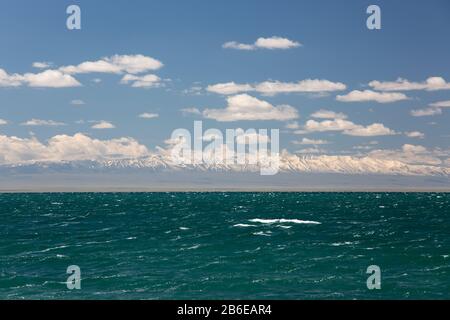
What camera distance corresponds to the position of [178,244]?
62.9 meters

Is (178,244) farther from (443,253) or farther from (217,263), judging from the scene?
(443,253)

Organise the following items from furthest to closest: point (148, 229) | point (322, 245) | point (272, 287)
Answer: point (148, 229), point (322, 245), point (272, 287)

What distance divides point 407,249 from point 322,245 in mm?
9895

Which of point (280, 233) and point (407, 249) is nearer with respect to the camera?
point (407, 249)

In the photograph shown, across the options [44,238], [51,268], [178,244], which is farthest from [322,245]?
[44,238]

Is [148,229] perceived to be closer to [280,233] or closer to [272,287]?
[280,233]
